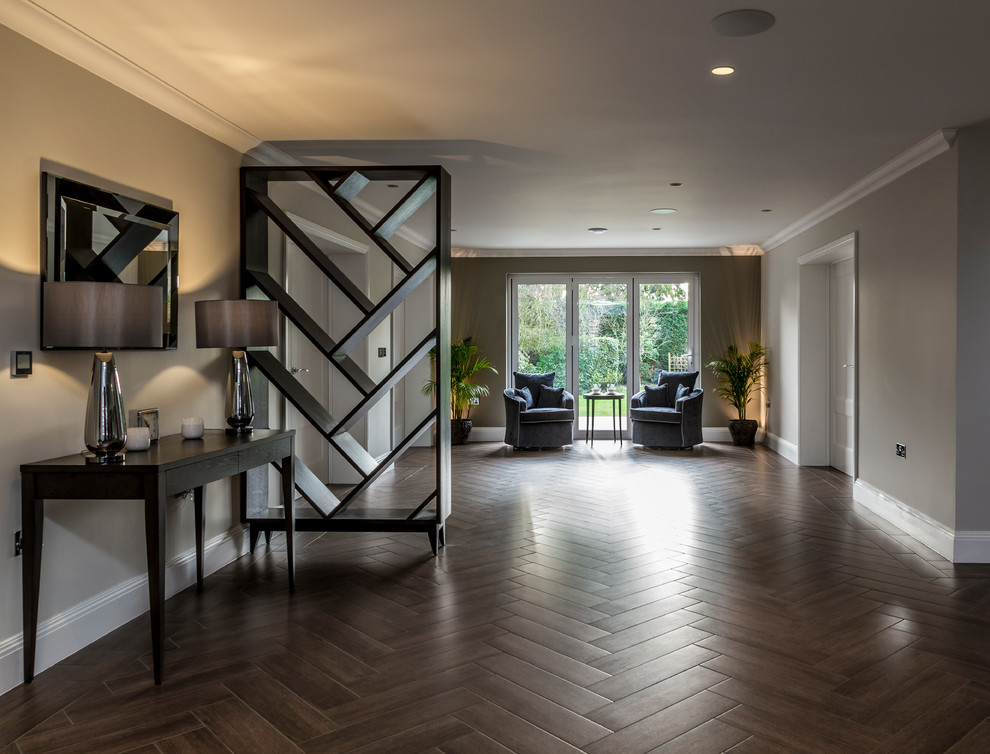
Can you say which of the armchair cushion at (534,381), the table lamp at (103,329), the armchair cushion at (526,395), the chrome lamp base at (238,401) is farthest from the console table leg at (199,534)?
the armchair cushion at (534,381)

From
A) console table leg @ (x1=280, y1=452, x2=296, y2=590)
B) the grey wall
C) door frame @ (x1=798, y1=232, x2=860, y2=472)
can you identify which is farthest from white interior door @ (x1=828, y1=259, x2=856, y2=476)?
console table leg @ (x1=280, y1=452, x2=296, y2=590)

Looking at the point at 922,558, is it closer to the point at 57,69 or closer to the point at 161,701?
the point at 161,701

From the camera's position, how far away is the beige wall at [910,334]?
4363mm

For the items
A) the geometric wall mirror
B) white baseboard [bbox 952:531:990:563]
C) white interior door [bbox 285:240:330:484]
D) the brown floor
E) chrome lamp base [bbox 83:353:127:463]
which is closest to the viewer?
the brown floor

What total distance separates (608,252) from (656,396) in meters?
1.95

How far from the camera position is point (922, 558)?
4254 mm

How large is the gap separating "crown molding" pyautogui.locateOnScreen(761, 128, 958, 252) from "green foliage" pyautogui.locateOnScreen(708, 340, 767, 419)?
1.83 m

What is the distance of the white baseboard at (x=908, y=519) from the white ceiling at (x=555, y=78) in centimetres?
227

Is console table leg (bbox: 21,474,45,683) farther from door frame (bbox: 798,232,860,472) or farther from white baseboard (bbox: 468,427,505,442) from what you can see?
white baseboard (bbox: 468,427,505,442)

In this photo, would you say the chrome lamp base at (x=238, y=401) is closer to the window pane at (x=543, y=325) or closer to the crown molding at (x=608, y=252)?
the crown molding at (x=608, y=252)

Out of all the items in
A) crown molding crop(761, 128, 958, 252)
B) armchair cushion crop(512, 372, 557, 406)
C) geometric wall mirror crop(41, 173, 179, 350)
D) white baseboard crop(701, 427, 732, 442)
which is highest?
crown molding crop(761, 128, 958, 252)

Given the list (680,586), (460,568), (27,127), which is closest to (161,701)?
(460,568)

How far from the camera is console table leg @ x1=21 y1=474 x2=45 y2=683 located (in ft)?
8.74

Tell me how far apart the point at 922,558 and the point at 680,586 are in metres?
1.59
